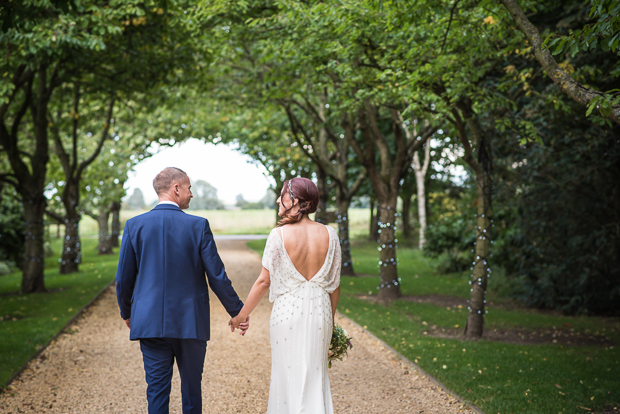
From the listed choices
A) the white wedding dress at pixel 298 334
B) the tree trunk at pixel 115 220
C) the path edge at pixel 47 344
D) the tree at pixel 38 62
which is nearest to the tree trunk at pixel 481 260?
the white wedding dress at pixel 298 334

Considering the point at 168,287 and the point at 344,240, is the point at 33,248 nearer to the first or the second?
the point at 344,240

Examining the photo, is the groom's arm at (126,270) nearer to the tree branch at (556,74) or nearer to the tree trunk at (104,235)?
the tree branch at (556,74)

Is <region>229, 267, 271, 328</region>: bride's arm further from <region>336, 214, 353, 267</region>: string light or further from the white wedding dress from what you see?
<region>336, 214, 353, 267</region>: string light

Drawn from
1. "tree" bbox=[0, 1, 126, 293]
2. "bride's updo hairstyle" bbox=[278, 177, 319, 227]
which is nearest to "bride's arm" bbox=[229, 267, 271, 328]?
"bride's updo hairstyle" bbox=[278, 177, 319, 227]

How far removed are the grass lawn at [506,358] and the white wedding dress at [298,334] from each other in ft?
7.63

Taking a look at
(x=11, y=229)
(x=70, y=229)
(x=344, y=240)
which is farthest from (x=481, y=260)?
(x=11, y=229)

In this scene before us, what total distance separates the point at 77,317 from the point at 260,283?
757cm

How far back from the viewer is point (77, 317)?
9992 millimetres

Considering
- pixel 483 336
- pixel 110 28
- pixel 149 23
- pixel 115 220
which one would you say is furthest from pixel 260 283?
pixel 115 220

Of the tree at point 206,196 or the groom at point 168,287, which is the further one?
the tree at point 206,196

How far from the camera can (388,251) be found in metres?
12.3

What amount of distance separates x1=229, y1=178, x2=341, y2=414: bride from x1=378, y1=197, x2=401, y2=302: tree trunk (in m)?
8.61

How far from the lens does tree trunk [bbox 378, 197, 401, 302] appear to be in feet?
40.3

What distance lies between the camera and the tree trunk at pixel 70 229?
16.5 m
